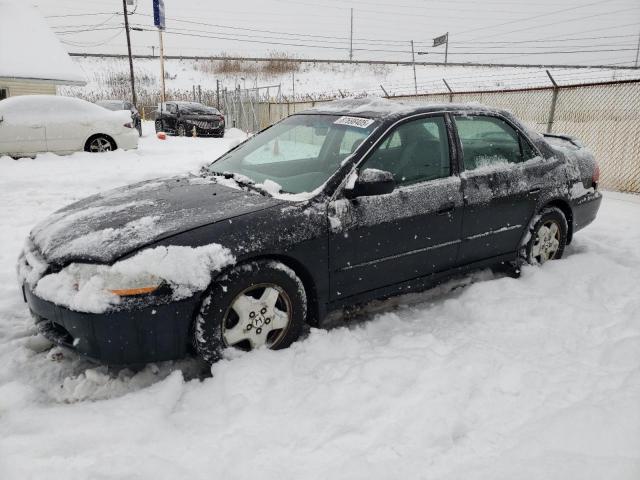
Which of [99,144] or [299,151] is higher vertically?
[299,151]

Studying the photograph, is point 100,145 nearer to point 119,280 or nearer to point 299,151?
point 299,151

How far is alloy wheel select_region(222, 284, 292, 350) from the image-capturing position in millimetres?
2795

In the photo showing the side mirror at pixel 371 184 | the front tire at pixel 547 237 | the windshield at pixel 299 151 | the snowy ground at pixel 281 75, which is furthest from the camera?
the snowy ground at pixel 281 75

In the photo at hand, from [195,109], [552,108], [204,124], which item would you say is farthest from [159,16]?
[552,108]

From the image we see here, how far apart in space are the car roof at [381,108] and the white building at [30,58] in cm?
1980

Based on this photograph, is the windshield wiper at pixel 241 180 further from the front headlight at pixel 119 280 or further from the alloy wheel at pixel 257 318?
the front headlight at pixel 119 280

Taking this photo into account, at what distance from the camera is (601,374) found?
2779mm

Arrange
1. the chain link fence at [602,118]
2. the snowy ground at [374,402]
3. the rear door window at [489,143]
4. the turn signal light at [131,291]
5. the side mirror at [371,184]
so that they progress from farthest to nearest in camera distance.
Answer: the chain link fence at [602,118] < the rear door window at [489,143] < the side mirror at [371,184] < the turn signal light at [131,291] < the snowy ground at [374,402]

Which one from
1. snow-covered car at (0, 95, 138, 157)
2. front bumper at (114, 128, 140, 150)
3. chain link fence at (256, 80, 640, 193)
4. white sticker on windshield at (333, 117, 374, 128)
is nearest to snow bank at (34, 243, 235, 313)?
white sticker on windshield at (333, 117, 374, 128)

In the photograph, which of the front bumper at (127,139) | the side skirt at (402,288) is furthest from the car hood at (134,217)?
the front bumper at (127,139)

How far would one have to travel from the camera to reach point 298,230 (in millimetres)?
2951

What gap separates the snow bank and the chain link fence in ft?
19.8

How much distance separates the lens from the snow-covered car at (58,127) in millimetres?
10664

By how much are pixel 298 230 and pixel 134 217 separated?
99 cm
